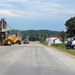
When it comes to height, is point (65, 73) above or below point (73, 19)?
below

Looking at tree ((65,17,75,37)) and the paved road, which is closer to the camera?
the paved road

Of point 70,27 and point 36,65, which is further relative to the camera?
point 70,27

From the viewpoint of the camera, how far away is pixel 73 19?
520 ft

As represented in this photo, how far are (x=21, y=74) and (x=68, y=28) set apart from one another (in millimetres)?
134038

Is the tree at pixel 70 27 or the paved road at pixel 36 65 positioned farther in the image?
the tree at pixel 70 27

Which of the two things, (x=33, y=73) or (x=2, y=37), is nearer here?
(x=33, y=73)

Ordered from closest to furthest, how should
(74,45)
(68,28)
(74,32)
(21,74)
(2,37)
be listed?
(21,74) → (74,45) → (2,37) → (74,32) → (68,28)

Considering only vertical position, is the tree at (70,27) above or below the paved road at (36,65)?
above

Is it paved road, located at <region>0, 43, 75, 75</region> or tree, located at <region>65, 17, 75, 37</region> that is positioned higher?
tree, located at <region>65, 17, 75, 37</region>

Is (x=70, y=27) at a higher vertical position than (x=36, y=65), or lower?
higher

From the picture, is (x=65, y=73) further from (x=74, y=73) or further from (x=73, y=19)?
(x=73, y=19)

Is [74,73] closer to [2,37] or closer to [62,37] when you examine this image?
[2,37]

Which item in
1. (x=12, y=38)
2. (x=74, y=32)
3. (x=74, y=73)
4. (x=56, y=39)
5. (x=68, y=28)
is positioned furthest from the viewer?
(x=56, y=39)

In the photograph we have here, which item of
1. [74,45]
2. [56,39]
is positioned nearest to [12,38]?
[74,45]
